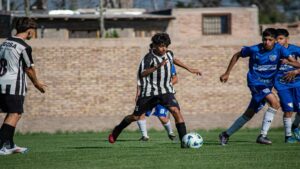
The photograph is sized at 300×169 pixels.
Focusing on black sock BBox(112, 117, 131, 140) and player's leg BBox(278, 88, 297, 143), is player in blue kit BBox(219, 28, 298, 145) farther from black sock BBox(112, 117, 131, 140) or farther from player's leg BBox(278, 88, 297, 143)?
black sock BBox(112, 117, 131, 140)

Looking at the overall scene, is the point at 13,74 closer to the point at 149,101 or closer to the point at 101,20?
the point at 149,101

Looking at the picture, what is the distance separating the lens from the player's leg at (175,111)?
15503 mm

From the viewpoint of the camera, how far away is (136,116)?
52.3ft

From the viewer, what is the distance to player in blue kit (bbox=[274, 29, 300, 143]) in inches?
674

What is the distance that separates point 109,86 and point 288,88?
444 inches

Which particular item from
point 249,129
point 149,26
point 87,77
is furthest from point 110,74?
point 149,26

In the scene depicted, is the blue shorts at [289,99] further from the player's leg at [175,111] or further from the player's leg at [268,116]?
the player's leg at [175,111]

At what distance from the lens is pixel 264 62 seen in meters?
16.0

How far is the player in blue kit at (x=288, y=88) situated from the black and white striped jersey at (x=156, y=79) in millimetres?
2226

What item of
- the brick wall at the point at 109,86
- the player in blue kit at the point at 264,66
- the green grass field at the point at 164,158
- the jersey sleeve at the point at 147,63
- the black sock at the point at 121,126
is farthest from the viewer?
the brick wall at the point at 109,86

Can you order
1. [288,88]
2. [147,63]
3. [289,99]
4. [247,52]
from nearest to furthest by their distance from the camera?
[147,63]
[247,52]
[289,99]
[288,88]

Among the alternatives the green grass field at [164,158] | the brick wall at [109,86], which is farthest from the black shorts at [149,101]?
the brick wall at [109,86]

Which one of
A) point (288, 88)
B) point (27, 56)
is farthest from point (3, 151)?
point (288, 88)

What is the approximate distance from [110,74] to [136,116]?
12529 mm
